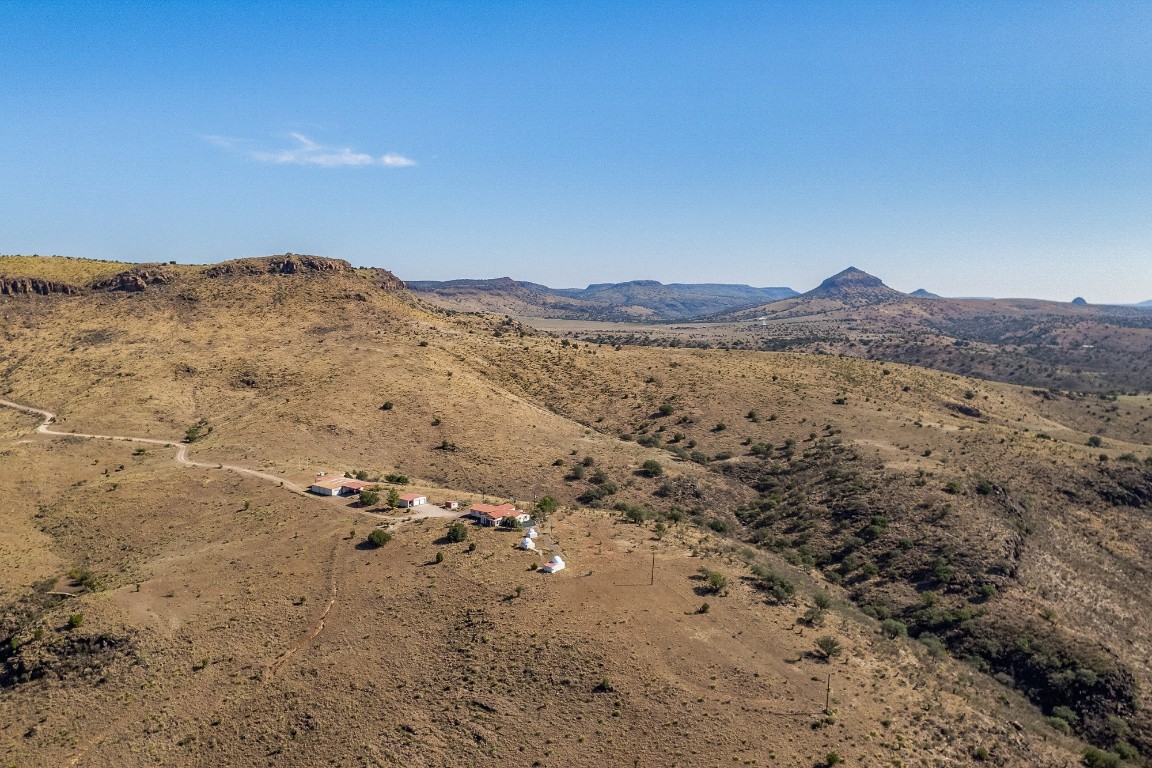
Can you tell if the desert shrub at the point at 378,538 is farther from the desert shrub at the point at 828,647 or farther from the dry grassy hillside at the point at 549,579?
the desert shrub at the point at 828,647

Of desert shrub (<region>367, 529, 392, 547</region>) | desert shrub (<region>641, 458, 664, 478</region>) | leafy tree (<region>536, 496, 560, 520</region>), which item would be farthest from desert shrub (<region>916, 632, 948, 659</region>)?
desert shrub (<region>367, 529, 392, 547</region>)

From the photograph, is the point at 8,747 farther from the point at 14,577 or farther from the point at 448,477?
the point at 448,477

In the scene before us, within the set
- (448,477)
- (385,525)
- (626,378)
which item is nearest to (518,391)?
(626,378)

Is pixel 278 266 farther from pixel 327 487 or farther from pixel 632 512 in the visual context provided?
pixel 632 512

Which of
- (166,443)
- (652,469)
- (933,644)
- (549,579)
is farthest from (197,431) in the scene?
(933,644)

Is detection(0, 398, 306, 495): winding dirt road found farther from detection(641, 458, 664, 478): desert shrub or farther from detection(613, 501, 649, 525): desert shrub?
detection(641, 458, 664, 478): desert shrub
